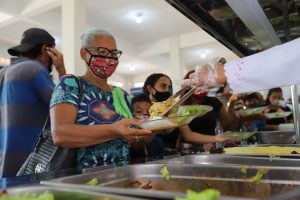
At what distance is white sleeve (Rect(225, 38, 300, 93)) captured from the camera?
0.92 meters

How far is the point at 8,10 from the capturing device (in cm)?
446

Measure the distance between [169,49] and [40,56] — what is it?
535cm

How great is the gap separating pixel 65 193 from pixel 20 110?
42.0 inches

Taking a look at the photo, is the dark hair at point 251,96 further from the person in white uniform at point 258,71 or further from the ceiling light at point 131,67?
the ceiling light at point 131,67

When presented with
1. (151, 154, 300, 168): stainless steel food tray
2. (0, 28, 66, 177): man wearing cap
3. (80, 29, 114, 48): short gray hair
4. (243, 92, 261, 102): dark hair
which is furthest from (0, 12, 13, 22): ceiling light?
(151, 154, 300, 168): stainless steel food tray

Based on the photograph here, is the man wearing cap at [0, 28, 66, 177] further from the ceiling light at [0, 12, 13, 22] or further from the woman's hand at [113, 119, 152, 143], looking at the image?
the ceiling light at [0, 12, 13, 22]

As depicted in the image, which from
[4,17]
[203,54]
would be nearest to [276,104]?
[4,17]

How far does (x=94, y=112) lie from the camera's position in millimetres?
1244

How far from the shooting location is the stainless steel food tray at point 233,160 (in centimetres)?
94

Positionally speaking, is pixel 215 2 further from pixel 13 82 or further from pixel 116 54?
pixel 13 82

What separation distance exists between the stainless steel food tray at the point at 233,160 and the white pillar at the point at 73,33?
3017mm

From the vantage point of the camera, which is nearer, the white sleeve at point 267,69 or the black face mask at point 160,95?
the white sleeve at point 267,69

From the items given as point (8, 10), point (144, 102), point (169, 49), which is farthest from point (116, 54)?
point (169, 49)

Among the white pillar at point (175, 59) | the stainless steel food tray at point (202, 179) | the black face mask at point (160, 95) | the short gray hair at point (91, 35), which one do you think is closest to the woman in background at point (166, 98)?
the black face mask at point (160, 95)
